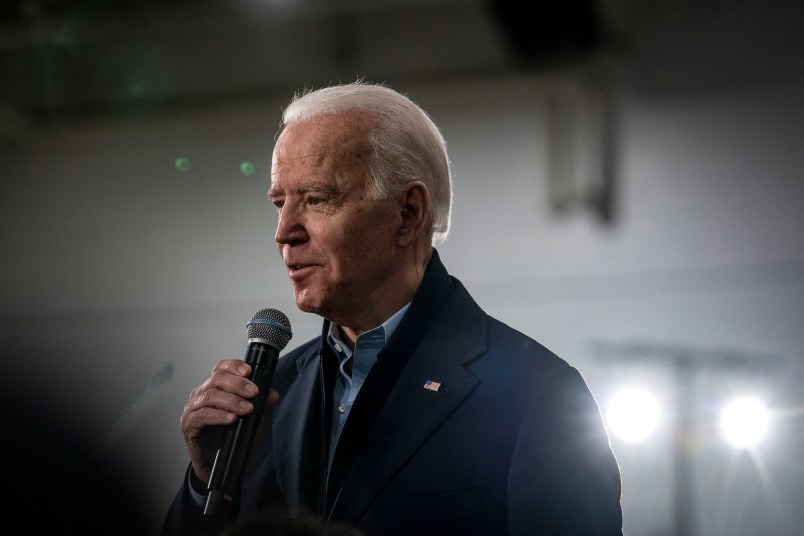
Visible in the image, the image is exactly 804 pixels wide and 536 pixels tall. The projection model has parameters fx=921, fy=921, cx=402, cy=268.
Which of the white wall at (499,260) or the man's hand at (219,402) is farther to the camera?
the white wall at (499,260)

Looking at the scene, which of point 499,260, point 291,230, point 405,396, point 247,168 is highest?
point 247,168

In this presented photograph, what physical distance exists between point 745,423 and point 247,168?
2.19 metres

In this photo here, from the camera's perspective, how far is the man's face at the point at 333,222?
146cm

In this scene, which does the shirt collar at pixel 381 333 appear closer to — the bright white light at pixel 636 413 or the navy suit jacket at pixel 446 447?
the navy suit jacket at pixel 446 447

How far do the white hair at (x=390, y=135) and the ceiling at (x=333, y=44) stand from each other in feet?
6.94

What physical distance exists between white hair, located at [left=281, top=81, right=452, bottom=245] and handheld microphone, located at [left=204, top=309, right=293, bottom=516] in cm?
31

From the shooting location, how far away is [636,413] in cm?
319

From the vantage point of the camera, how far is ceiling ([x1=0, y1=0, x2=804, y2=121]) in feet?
11.9

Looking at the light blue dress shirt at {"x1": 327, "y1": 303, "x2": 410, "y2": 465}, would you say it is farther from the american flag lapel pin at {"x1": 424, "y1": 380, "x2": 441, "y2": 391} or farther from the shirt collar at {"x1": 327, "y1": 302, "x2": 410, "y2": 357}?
the american flag lapel pin at {"x1": 424, "y1": 380, "x2": 441, "y2": 391}

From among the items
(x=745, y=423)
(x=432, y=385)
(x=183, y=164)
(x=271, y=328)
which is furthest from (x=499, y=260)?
(x=271, y=328)

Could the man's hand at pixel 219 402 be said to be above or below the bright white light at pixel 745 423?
below

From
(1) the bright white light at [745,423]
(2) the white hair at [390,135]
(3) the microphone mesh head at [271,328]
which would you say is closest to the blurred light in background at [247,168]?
(1) the bright white light at [745,423]

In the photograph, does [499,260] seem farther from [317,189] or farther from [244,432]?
[244,432]

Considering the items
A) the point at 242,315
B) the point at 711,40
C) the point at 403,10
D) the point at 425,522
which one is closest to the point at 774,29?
the point at 711,40
